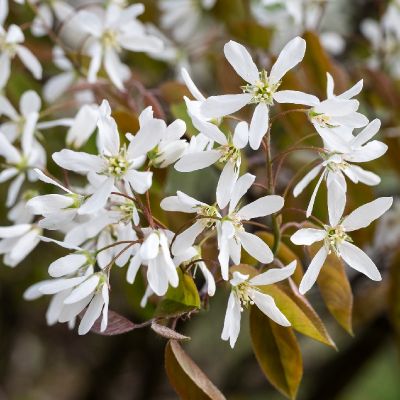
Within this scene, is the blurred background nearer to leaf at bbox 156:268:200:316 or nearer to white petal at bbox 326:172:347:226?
leaf at bbox 156:268:200:316

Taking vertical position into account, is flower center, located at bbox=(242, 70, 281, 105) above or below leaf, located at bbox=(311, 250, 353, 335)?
above

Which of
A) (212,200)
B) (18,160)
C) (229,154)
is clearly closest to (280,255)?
(229,154)

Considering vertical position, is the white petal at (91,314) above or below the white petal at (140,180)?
below

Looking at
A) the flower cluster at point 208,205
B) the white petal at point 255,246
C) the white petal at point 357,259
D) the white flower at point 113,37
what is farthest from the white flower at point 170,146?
the white flower at point 113,37

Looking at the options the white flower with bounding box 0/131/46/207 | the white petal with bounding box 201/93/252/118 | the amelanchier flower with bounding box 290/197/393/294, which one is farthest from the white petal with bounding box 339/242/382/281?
the white flower with bounding box 0/131/46/207

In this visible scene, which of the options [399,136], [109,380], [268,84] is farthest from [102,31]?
[109,380]

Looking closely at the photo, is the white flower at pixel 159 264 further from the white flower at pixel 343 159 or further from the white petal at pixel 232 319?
the white flower at pixel 343 159

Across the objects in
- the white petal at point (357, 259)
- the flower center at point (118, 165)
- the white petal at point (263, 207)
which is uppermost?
the flower center at point (118, 165)
